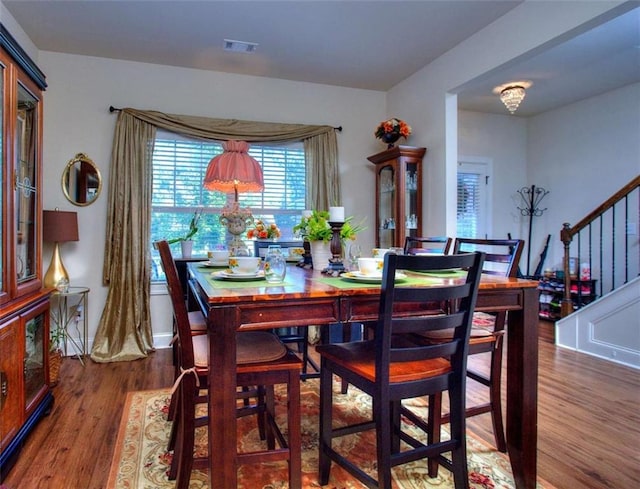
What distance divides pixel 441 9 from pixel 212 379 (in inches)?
117

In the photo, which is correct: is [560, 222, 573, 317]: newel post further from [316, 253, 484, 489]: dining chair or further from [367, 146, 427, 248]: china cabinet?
[316, 253, 484, 489]: dining chair

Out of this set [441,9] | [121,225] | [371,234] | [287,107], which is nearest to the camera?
[441,9]

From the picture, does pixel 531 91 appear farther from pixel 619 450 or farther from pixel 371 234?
pixel 619 450

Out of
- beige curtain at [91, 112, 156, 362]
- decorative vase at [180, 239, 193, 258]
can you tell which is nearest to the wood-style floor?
beige curtain at [91, 112, 156, 362]

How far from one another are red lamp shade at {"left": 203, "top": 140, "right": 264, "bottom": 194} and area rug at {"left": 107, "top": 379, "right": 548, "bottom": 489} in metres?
1.51

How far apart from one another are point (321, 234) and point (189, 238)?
6.90 ft

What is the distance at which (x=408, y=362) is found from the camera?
4.74 ft

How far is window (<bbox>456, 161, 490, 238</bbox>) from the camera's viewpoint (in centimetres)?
559

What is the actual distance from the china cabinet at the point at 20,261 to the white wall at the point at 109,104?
134 centimetres

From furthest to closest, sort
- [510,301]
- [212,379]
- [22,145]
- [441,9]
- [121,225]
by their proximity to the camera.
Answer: [121,225] < [441,9] < [22,145] < [510,301] < [212,379]

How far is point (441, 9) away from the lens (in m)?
2.98

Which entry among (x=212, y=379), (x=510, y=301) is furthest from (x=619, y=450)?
(x=212, y=379)

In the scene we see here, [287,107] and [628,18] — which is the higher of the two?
[628,18]

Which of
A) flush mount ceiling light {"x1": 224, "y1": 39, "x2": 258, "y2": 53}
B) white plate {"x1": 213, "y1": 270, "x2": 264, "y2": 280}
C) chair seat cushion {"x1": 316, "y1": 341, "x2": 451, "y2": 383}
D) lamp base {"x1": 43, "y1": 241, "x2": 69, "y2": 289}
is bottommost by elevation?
chair seat cushion {"x1": 316, "y1": 341, "x2": 451, "y2": 383}
